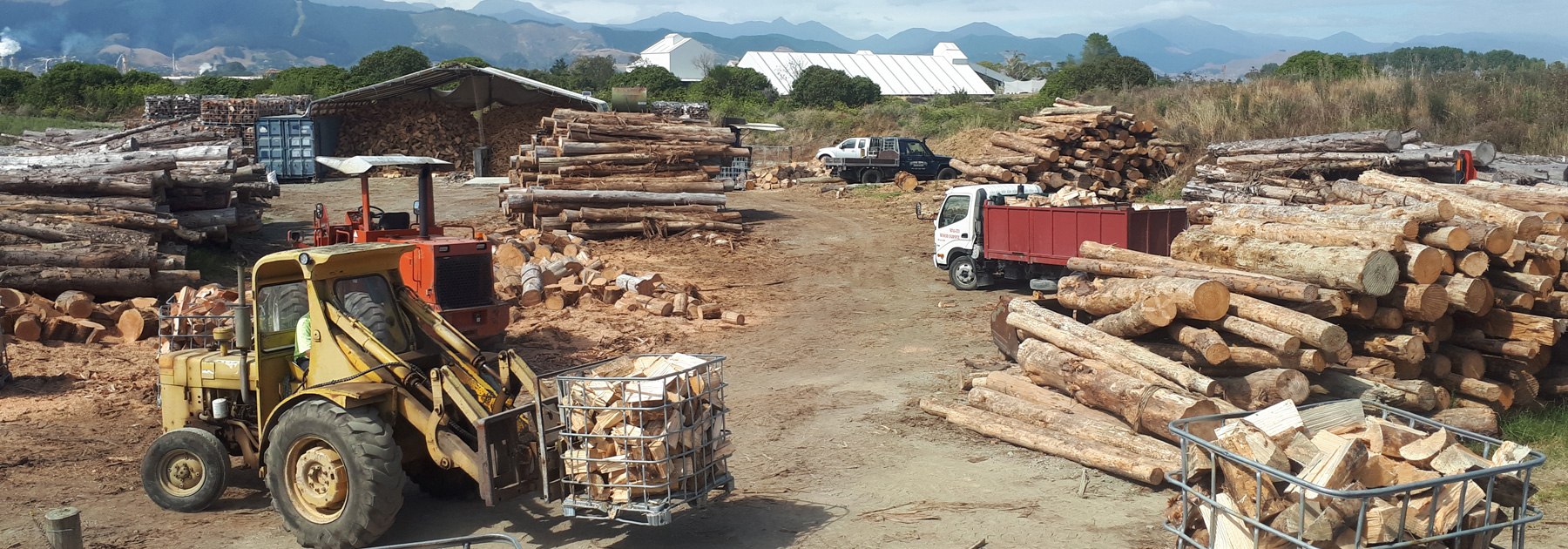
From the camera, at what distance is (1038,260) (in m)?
17.0

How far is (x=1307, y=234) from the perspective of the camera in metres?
10.5

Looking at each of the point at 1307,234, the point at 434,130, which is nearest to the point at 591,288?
the point at 1307,234

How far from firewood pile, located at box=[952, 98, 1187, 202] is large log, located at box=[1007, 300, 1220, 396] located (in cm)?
1568

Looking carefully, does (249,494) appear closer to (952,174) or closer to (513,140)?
(952,174)

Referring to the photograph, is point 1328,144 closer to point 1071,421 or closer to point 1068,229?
point 1068,229

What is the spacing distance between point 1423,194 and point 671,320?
9.91 meters

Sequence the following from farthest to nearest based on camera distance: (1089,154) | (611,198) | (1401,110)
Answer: (1089,154) → (1401,110) → (611,198)

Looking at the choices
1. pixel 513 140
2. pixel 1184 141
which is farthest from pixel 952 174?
pixel 513 140

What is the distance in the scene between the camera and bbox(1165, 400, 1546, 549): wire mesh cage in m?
4.43

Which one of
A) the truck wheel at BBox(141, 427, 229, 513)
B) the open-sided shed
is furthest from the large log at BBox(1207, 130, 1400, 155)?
the open-sided shed

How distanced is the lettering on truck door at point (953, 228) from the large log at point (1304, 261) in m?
6.89

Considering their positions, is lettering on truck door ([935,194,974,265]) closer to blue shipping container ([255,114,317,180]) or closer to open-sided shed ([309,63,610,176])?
open-sided shed ([309,63,610,176])

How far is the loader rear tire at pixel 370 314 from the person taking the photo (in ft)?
24.2

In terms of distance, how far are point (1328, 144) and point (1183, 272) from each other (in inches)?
473
